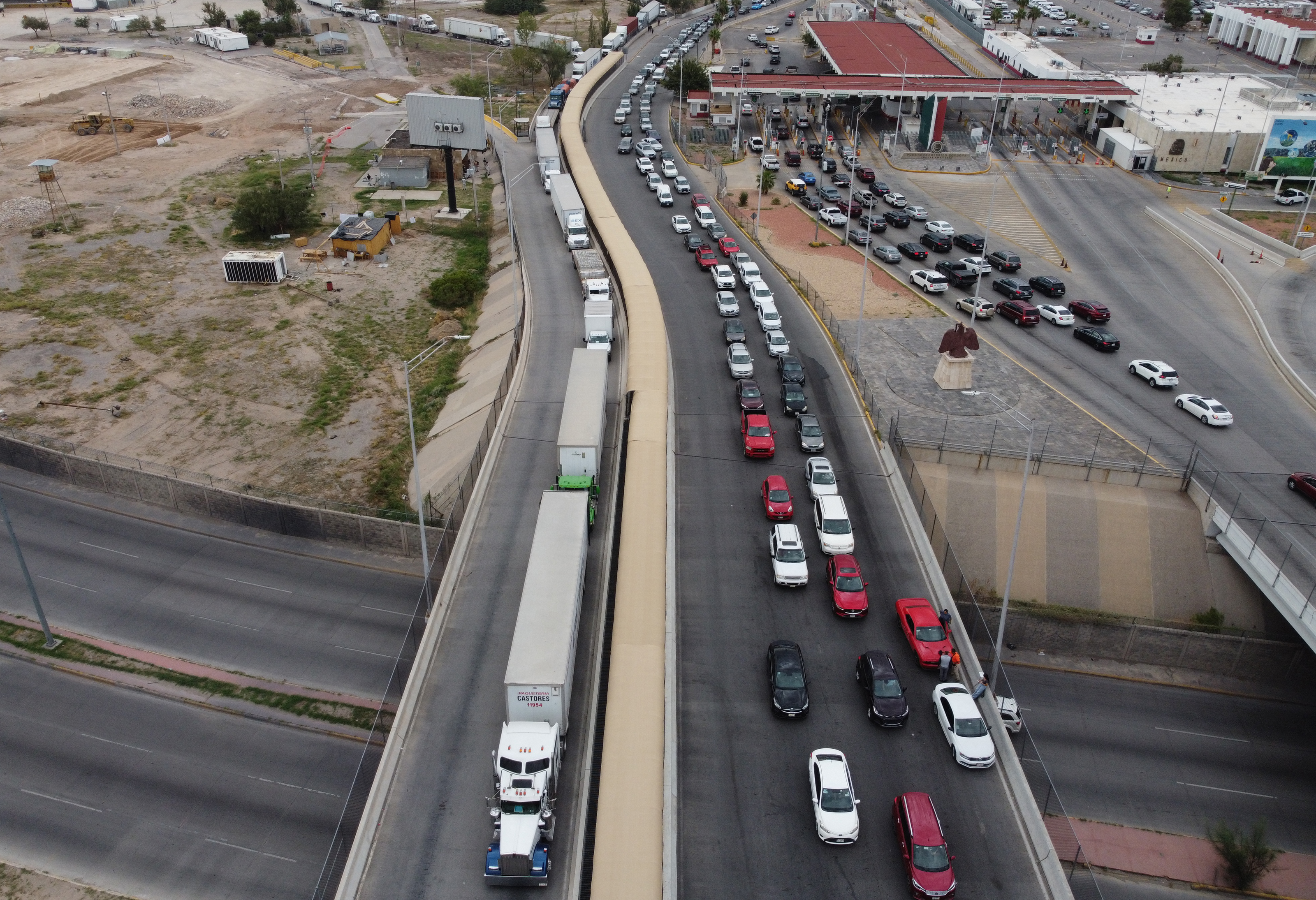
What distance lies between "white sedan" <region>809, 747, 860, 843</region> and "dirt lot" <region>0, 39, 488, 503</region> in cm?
3026

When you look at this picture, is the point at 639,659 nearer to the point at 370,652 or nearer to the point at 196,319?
the point at 370,652

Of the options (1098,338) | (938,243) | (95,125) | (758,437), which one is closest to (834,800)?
(758,437)

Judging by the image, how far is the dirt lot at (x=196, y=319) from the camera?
53.7 meters

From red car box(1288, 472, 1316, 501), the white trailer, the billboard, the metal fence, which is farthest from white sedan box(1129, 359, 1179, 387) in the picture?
the billboard

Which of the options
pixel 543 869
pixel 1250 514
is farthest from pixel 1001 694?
pixel 543 869

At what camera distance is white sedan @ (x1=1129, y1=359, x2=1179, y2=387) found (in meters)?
53.2

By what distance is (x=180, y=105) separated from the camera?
120938 mm

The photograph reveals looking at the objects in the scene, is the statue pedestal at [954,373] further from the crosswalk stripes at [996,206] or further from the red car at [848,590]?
the crosswalk stripes at [996,206]

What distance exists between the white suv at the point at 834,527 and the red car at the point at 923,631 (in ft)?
12.8

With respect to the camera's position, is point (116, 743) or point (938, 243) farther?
point (938, 243)

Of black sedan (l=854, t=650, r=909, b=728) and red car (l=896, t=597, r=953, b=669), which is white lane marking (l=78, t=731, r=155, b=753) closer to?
black sedan (l=854, t=650, r=909, b=728)

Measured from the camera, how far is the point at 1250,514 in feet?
137

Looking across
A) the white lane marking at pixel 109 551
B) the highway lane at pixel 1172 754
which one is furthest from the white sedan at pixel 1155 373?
the white lane marking at pixel 109 551

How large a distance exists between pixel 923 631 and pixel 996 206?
209 feet
